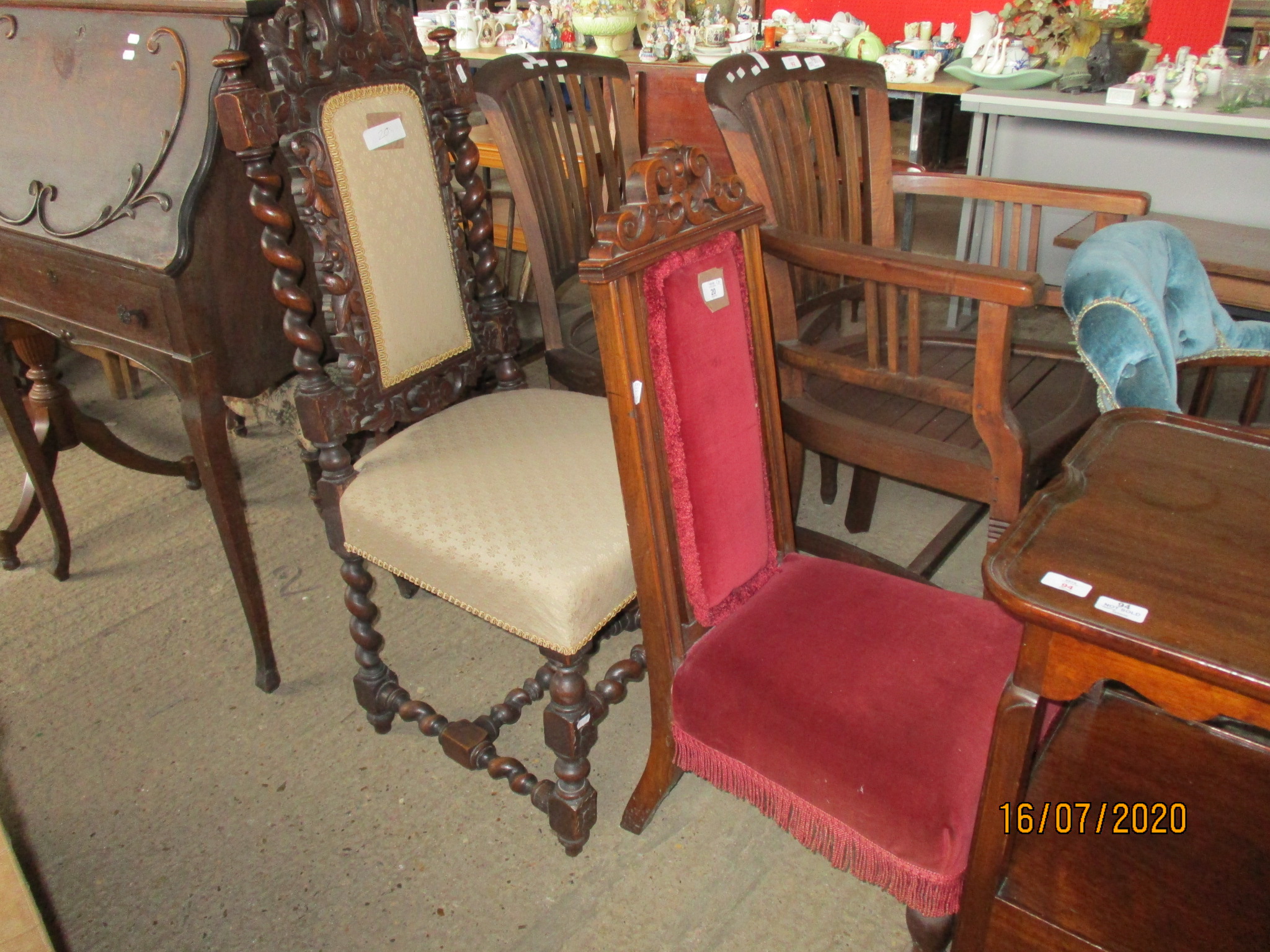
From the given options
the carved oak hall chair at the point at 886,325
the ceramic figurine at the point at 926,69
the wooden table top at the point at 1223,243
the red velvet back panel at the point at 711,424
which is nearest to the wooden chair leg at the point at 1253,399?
the carved oak hall chair at the point at 886,325

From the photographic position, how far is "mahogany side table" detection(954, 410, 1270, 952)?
0.73 m

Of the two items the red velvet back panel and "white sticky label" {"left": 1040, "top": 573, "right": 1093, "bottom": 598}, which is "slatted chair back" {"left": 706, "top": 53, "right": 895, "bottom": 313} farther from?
"white sticky label" {"left": 1040, "top": 573, "right": 1093, "bottom": 598}

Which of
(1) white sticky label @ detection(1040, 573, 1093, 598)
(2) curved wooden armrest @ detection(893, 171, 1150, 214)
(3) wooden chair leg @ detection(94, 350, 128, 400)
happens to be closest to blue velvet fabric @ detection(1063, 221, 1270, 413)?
(2) curved wooden armrest @ detection(893, 171, 1150, 214)

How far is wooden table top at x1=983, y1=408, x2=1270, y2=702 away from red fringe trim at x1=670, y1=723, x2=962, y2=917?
365 mm

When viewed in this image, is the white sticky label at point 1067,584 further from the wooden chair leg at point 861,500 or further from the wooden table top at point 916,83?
the wooden table top at point 916,83

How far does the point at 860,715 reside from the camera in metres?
1.00

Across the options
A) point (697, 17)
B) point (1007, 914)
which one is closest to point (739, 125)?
point (1007, 914)

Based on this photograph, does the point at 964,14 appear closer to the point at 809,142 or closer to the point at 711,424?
the point at 809,142

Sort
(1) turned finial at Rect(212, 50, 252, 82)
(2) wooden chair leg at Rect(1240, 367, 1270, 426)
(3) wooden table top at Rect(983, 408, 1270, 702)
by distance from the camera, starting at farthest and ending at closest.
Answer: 1. (2) wooden chair leg at Rect(1240, 367, 1270, 426)
2. (1) turned finial at Rect(212, 50, 252, 82)
3. (3) wooden table top at Rect(983, 408, 1270, 702)

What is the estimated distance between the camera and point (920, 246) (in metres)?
3.79

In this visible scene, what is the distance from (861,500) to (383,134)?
125 cm

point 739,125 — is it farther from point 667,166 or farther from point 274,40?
point 274,40

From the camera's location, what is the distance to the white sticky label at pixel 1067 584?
0.77 m

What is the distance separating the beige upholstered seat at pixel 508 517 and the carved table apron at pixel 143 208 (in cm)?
29
